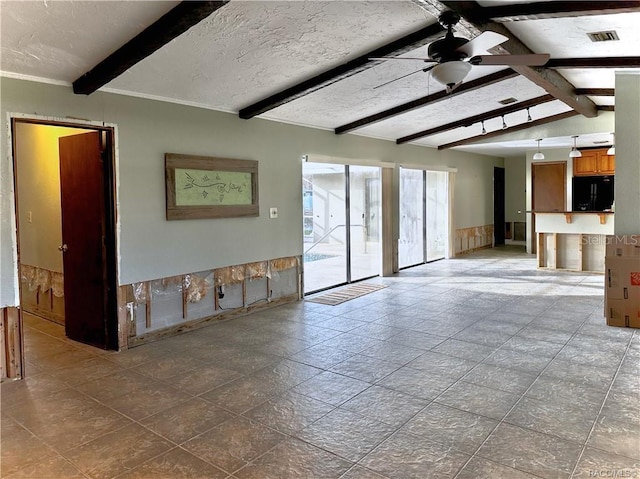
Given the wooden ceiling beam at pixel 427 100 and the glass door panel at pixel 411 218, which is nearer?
the wooden ceiling beam at pixel 427 100

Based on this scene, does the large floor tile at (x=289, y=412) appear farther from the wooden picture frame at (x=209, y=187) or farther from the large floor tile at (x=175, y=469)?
the wooden picture frame at (x=209, y=187)

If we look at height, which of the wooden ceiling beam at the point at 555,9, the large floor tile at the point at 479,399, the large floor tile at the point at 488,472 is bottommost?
the large floor tile at the point at 488,472

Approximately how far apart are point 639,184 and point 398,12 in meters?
3.31

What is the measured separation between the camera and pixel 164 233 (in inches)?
184

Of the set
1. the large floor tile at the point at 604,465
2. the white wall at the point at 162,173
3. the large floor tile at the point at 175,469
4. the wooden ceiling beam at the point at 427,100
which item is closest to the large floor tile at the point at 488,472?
the large floor tile at the point at 604,465

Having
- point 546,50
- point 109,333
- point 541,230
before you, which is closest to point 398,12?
point 546,50

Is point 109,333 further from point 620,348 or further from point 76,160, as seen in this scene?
point 620,348

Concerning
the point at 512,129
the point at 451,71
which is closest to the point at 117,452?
the point at 451,71

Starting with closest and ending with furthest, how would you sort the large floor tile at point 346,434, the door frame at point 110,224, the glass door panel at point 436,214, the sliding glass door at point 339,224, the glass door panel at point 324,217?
the large floor tile at point 346,434, the door frame at point 110,224, the glass door panel at point 324,217, the sliding glass door at point 339,224, the glass door panel at point 436,214

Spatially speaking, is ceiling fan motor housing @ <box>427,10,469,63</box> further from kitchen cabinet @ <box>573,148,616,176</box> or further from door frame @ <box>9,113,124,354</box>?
kitchen cabinet @ <box>573,148,616,176</box>

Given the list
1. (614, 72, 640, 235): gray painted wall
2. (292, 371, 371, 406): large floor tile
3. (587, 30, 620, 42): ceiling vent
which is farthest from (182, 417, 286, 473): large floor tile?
(614, 72, 640, 235): gray painted wall

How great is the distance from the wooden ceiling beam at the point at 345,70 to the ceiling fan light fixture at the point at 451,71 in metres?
0.68

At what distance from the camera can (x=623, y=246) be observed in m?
4.91

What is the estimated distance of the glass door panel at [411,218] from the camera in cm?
891
